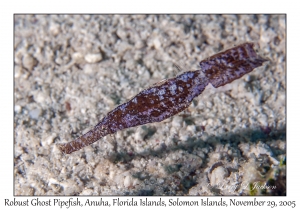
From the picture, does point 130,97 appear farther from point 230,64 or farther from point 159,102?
point 230,64

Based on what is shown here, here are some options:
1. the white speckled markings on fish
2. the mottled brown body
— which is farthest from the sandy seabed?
the mottled brown body

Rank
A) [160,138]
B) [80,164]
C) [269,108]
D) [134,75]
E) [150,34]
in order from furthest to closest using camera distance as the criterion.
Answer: [150,34]
[134,75]
[269,108]
[160,138]
[80,164]

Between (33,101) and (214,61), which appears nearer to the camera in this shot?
(214,61)

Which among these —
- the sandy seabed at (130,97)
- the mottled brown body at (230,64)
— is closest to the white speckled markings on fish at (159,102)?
the mottled brown body at (230,64)

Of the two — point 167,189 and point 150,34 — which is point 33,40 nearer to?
point 150,34

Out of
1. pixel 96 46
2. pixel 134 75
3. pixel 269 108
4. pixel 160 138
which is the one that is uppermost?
pixel 96 46

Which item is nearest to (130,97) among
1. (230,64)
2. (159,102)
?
(159,102)

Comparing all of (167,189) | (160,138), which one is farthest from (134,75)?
(167,189)
